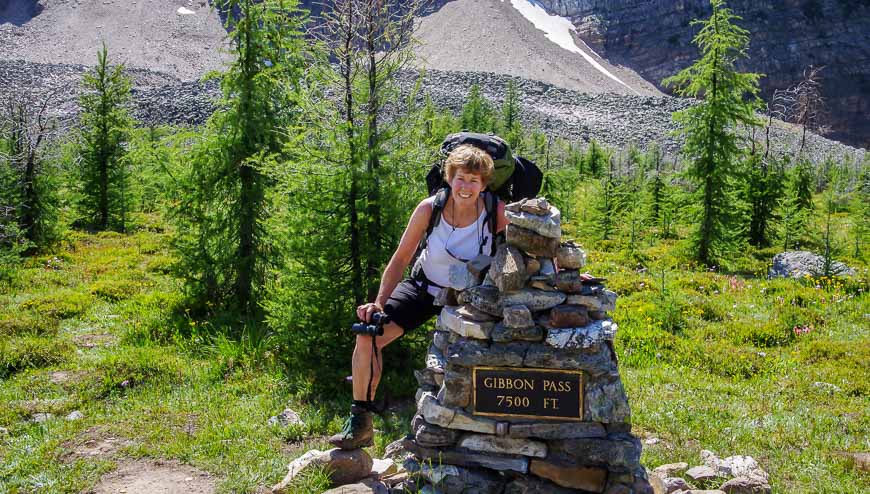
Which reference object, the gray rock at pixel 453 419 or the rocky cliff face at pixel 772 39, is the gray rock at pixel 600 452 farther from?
the rocky cliff face at pixel 772 39

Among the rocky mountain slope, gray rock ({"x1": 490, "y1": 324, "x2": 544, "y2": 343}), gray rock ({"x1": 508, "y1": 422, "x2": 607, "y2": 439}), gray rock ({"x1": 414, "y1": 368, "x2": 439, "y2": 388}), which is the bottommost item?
gray rock ({"x1": 508, "y1": 422, "x2": 607, "y2": 439})

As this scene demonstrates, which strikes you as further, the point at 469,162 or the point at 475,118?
the point at 475,118

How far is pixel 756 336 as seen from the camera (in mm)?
9938

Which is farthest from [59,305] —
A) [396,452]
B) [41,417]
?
[396,452]

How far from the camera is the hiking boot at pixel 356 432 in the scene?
17.1 feet

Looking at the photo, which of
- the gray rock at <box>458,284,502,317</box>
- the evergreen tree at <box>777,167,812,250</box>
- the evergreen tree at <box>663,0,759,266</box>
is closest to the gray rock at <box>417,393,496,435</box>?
the gray rock at <box>458,284,502,317</box>

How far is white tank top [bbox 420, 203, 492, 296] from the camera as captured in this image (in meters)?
5.19

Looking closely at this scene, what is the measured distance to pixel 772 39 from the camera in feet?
459

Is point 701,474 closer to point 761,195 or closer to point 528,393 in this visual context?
point 528,393

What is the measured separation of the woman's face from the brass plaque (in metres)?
1.30

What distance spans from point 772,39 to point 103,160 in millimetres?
149813

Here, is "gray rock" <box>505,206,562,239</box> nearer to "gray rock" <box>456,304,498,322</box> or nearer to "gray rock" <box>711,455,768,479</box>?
"gray rock" <box>456,304,498,322</box>

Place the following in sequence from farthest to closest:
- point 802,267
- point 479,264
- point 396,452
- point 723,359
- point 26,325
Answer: point 802,267 < point 26,325 < point 723,359 < point 396,452 < point 479,264

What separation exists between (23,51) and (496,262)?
11197 cm
